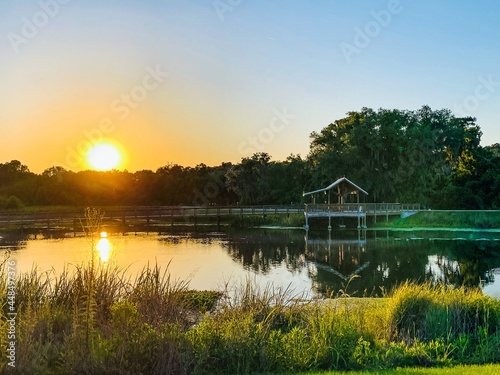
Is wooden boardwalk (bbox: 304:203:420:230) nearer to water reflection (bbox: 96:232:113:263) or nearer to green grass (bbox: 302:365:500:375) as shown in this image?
water reflection (bbox: 96:232:113:263)

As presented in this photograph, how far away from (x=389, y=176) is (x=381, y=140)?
364 centimetres

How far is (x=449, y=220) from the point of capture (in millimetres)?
40188

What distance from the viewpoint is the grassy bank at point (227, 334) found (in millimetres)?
5777

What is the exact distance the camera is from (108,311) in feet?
25.3

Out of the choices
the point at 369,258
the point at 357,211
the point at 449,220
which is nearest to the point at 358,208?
the point at 357,211

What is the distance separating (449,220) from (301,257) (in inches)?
751

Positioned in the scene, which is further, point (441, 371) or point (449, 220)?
point (449, 220)

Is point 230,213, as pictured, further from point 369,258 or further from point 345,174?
point 369,258

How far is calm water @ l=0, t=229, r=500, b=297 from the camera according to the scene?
18625mm

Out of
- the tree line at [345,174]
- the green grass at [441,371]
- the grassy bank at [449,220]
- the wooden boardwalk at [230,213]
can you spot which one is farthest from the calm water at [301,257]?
the tree line at [345,174]

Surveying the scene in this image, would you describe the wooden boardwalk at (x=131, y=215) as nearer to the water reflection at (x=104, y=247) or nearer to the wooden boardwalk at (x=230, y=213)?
the wooden boardwalk at (x=230, y=213)

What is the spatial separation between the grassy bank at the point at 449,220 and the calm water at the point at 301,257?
217cm

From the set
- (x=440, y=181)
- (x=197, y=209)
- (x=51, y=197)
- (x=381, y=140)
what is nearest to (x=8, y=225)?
(x=197, y=209)

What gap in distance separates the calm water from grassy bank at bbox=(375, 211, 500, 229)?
2171mm
